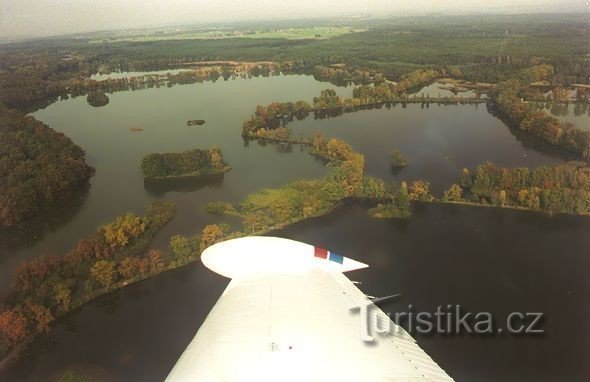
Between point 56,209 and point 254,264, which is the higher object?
point 254,264

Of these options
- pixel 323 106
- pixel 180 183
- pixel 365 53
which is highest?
pixel 365 53

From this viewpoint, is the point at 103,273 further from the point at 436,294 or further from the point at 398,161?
the point at 398,161

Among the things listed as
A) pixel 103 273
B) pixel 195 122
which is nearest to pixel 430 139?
pixel 195 122

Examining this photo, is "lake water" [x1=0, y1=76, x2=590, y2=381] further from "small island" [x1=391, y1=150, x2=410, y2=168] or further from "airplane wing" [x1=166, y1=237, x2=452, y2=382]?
"airplane wing" [x1=166, y1=237, x2=452, y2=382]

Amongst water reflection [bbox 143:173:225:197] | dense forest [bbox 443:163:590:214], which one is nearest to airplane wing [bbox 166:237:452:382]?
dense forest [bbox 443:163:590:214]

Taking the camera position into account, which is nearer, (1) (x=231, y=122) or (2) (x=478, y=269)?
(2) (x=478, y=269)

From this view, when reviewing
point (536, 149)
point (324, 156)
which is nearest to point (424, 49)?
point (536, 149)

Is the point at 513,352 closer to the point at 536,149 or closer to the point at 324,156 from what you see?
the point at 324,156
